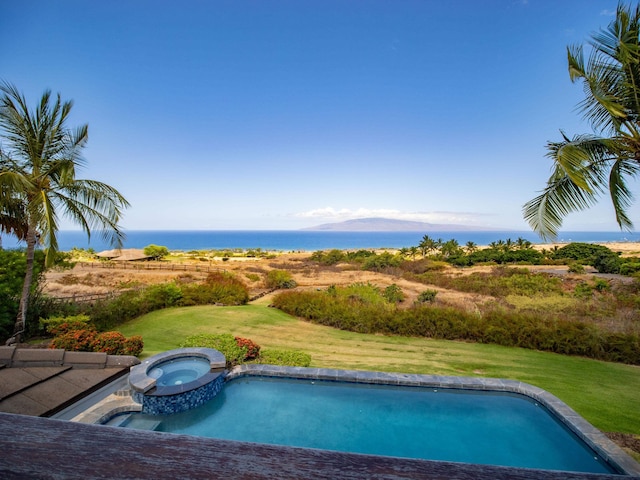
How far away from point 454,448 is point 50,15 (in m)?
12.9

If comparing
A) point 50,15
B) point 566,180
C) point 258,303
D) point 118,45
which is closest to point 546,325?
point 566,180

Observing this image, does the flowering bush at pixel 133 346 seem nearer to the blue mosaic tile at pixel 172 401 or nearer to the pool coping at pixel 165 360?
the pool coping at pixel 165 360

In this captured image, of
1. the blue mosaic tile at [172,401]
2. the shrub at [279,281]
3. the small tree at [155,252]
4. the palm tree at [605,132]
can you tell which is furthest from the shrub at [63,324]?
the small tree at [155,252]

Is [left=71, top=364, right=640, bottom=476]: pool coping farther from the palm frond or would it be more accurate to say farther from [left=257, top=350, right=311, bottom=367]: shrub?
the palm frond

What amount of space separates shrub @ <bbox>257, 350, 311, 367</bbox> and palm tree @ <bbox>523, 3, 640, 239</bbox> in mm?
6584

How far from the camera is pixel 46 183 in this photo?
8812mm

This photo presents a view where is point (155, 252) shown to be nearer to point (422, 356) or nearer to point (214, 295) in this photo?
point (214, 295)

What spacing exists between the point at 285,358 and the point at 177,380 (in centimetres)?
274

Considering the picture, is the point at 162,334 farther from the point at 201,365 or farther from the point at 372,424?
the point at 372,424

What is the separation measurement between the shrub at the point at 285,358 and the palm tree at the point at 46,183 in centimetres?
578

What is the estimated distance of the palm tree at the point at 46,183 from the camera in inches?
324

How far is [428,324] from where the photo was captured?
1174cm

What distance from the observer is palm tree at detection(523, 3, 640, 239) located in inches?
187

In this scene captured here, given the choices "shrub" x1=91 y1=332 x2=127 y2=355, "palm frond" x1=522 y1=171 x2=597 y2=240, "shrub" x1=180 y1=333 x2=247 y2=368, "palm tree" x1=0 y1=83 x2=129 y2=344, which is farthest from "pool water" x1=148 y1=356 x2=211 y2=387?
"palm frond" x1=522 y1=171 x2=597 y2=240
